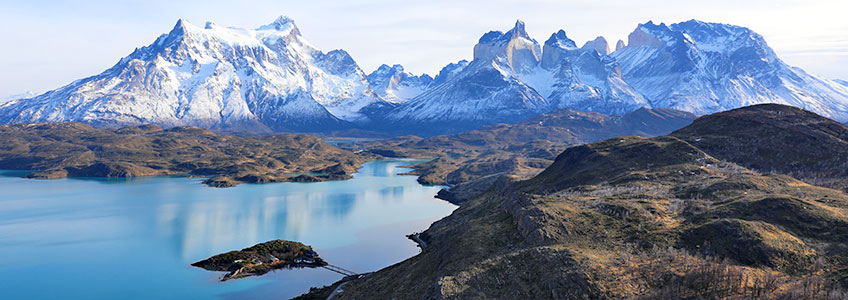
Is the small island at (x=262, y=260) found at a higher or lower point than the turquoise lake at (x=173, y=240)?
higher

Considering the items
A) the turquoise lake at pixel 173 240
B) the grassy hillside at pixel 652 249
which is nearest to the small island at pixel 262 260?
the turquoise lake at pixel 173 240

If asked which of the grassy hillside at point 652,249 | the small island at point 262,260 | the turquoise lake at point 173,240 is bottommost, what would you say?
the turquoise lake at point 173,240

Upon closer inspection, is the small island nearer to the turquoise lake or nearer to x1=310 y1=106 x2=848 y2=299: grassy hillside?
the turquoise lake

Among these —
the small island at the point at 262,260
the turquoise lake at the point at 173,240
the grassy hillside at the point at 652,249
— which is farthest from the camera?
the small island at the point at 262,260

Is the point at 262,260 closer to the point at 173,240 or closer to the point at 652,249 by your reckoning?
the point at 173,240

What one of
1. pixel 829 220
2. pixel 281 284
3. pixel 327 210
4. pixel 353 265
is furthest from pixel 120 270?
pixel 829 220

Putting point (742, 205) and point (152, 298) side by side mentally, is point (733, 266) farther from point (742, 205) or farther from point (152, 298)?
point (152, 298)

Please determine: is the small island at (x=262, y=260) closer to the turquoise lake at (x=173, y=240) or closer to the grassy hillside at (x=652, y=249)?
the turquoise lake at (x=173, y=240)
